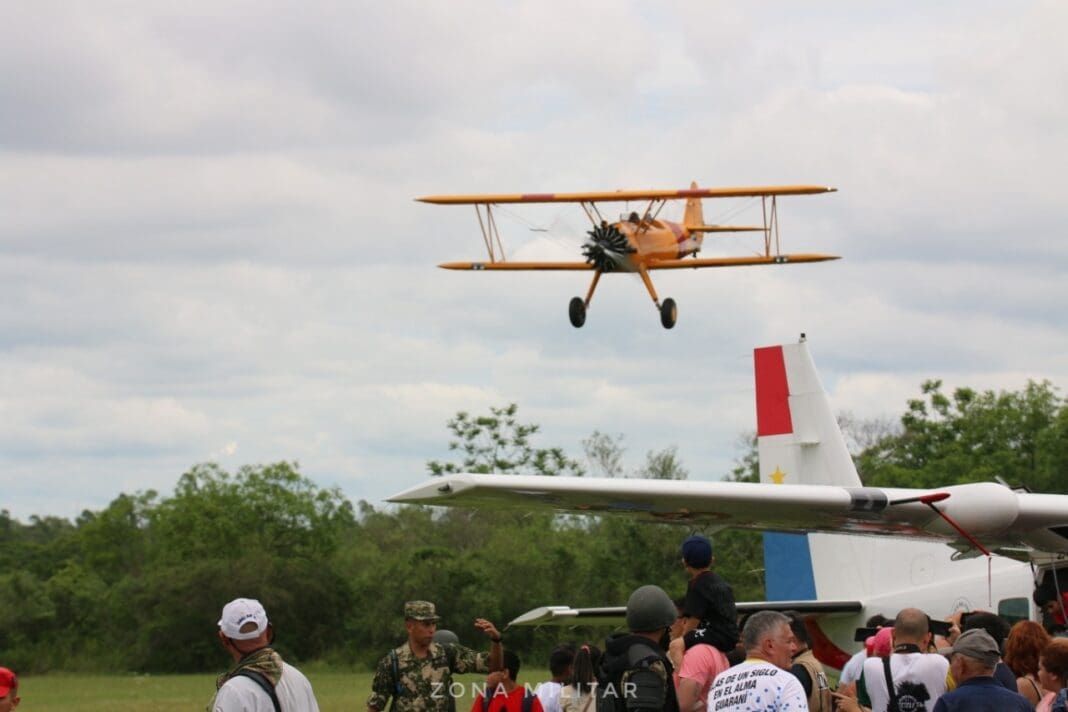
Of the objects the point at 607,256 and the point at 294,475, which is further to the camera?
the point at 294,475

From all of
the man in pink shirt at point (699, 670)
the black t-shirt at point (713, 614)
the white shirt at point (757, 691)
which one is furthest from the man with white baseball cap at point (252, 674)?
the black t-shirt at point (713, 614)

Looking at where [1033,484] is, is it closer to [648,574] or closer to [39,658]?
[648,574]

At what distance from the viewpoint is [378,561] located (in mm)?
39312

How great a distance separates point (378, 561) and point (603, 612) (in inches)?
1010

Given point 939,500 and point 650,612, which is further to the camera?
point 939,500

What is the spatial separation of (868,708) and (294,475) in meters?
46.8

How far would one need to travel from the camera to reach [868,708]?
816cm

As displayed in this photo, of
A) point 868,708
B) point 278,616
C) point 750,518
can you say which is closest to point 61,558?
point 278,616

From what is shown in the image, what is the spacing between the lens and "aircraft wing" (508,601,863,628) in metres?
12.9

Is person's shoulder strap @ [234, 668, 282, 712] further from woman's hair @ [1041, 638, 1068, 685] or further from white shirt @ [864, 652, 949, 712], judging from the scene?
white shirt @ [864, 652, 949, 712]

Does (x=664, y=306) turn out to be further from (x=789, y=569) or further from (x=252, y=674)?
(x=252, y=674)

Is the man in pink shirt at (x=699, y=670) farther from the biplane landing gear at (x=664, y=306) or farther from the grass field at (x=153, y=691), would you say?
the biplane landing gear at (x=664, y=306)

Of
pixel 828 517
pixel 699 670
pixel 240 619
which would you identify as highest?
pixel 828 517

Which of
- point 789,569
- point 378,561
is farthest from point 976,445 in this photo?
point 789,569
